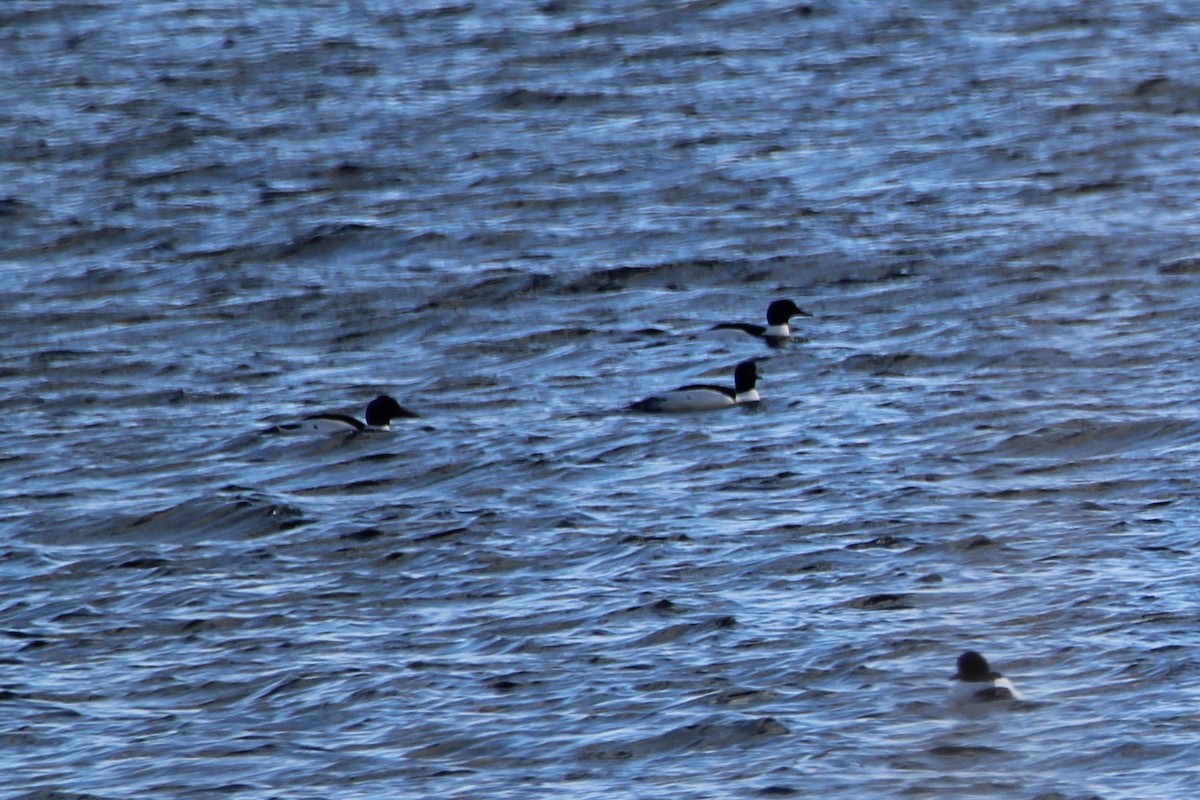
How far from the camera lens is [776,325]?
21.1 m

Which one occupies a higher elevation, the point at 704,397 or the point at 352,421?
the point at 352,421

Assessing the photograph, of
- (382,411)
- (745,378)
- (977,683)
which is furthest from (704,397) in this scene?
(977,683)

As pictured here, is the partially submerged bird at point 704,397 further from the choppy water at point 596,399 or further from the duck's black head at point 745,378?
the choppy water at point 596,399

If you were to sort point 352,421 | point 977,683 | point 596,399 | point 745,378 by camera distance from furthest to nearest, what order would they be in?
point 596,399
point 745,378
point 352,421
point 977,683

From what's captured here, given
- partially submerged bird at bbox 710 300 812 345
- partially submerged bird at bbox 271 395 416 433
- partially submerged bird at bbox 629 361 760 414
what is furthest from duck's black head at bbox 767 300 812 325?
partially submerged bird at bbox 271 395 416 433

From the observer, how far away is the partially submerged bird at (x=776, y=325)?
20714 mm

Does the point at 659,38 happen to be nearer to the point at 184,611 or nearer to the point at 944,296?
the point at 944,296

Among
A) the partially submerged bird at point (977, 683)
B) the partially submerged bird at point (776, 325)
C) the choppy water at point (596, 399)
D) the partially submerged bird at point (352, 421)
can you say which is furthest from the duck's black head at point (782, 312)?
the partially submerged bird at point (977, 683)

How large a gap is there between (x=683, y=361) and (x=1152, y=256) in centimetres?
413

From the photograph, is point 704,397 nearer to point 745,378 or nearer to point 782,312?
point 745,378

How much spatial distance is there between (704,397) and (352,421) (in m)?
2.60

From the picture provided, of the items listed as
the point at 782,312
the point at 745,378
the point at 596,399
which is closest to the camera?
the point at 745,378

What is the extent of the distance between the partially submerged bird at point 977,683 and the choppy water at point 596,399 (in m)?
0.11

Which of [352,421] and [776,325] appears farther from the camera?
[776,325]
